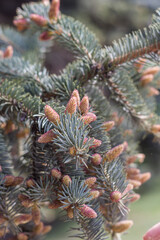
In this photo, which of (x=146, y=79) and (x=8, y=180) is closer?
(x=8, y=180)

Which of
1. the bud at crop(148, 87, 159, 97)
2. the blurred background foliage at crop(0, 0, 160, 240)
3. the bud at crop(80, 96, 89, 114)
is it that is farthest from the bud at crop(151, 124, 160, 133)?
the blurred background foliage at crop(0, 0, 160, 240)

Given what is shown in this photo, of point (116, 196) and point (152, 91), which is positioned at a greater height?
point (152, 91)

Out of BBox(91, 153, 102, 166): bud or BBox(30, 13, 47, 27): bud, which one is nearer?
BBox(91, 153, 102, 166): bud

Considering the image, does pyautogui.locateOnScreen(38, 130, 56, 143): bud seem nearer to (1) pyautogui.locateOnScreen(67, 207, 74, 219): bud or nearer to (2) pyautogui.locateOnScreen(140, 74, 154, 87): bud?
(1) pyautogui.locateOnScreen(67, 207, 74, 219): bud

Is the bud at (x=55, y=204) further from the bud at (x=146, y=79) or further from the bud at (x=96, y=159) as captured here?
the bud at (x=146, y=79)

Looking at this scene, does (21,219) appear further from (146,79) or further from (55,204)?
(146,79)

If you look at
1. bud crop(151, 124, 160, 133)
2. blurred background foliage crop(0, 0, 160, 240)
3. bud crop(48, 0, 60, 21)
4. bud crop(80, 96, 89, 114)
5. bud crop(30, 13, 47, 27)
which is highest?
blurred background foliage crop(0, 0, 160, 240)

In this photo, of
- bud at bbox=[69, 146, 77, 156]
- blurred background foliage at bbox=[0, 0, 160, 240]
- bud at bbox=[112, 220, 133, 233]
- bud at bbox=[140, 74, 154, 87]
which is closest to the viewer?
bud at bbox=[69, 146, 77, 156]

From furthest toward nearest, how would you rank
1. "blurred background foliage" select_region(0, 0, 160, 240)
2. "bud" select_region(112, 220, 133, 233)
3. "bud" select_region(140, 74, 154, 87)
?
"blurred background foliage" select_region(0, 0, 160, 240) → "bud" select_region(140, 74, 154, 87) → "bud" select_region(112, 220, 133, 233)

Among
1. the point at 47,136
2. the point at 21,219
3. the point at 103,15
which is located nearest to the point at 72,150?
the point at 47,136

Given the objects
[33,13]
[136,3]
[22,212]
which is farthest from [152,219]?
[136,3]
